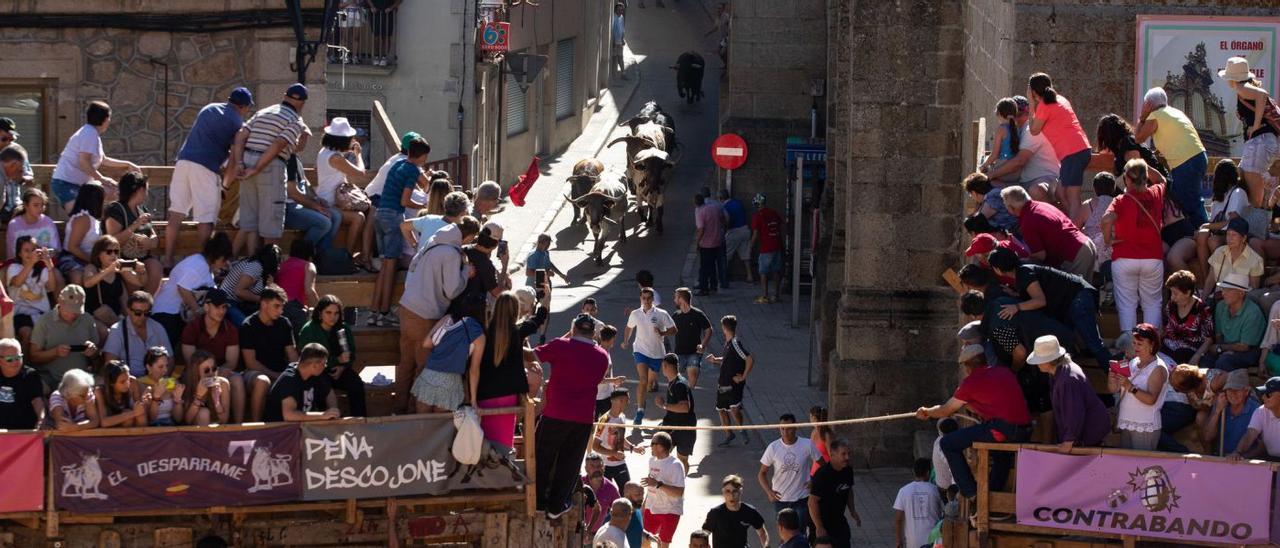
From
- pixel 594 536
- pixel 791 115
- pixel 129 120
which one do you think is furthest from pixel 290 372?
pixel 791 115

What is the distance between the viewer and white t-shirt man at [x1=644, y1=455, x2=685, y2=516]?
16.9 metres

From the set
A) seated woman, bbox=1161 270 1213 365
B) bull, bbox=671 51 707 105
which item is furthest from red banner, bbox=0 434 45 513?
bull, bbox=671 51 707 105

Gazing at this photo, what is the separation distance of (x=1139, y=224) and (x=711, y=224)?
51.5 feet

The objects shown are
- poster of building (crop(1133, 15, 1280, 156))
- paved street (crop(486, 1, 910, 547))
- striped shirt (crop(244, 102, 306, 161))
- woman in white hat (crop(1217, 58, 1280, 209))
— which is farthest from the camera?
paved street (crop(486, 1, 910, 547))

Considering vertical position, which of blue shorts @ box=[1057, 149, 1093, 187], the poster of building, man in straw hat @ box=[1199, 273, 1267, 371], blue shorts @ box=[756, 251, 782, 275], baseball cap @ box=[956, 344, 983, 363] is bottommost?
blue shorts @ box=[756, 251, 782, 275]

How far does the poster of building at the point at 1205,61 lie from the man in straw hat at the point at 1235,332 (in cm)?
302

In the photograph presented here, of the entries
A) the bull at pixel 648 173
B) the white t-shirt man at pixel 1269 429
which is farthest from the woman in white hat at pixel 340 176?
the bull at pixel 648 173

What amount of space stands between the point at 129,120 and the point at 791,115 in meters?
16.3

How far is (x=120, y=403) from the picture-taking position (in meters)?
13.2

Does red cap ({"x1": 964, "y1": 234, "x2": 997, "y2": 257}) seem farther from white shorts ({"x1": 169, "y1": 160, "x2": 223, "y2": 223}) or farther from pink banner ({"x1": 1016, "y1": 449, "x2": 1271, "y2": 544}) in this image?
white shorts ({"x1": 169, "y1": 160, "x2": 223, "y2": 223})

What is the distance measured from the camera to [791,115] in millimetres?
34469

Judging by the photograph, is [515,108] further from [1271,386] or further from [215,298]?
[1271,386]

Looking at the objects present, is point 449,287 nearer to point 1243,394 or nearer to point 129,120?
point 1243,394

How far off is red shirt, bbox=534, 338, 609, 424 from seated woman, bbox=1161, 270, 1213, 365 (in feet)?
12.8
